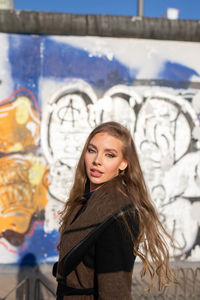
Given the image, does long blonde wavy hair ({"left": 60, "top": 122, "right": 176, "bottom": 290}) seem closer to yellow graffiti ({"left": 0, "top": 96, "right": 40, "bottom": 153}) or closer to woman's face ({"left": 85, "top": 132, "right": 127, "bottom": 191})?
woman's face ({"left": 85, "top": 132, "right": 127, "bottom": 191})

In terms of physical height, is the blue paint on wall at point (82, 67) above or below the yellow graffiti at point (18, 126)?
above

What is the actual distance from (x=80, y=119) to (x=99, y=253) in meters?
3.13

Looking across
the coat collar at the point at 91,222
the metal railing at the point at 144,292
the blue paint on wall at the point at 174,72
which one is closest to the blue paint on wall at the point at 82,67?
the blue paint on wall at the point at 174,72

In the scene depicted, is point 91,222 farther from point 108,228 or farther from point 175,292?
point 175,292

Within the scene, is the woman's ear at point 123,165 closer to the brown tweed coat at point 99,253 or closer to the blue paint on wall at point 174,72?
the brown tweed coat at point 99,253

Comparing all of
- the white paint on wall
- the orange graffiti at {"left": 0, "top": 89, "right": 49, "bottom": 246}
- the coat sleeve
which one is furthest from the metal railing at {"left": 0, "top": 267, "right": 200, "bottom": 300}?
the white paint on wall

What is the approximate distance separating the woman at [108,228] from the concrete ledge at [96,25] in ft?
9.51

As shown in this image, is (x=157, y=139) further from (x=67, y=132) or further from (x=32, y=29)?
(x=32, y=29)

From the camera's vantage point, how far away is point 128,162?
5.86 feet

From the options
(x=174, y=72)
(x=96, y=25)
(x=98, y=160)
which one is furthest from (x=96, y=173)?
(x=174, y=72)

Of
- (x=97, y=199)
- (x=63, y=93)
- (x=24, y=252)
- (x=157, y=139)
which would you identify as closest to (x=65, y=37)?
(x=63, y=93)

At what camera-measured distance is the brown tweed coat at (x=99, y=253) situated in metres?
1.36

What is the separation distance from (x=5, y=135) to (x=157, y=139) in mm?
2037

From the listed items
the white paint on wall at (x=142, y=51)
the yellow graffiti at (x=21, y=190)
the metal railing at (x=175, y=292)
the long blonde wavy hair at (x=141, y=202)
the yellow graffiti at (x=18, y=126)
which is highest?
the white paint on wall at (x=142, y=51)
